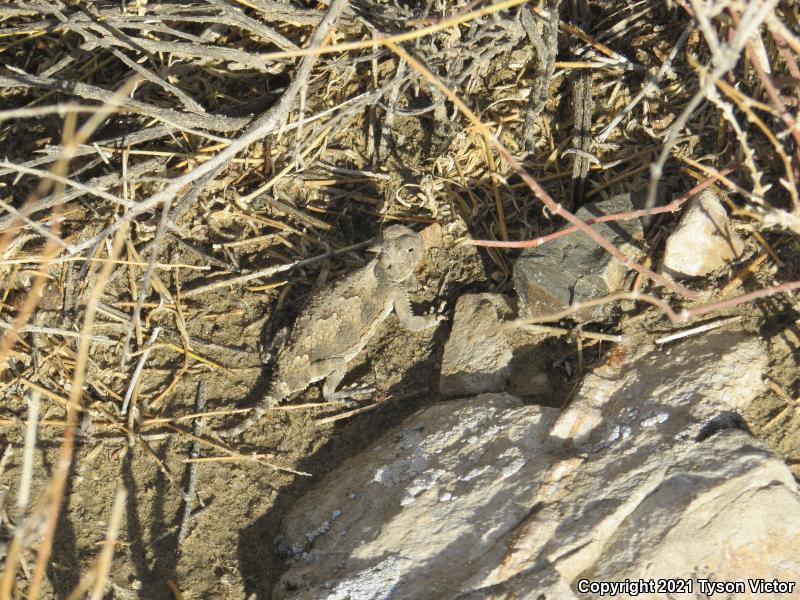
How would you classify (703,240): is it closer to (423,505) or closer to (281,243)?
(423,505)

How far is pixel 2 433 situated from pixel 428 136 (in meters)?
3.17

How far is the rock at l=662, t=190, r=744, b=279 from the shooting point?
385 centimetres

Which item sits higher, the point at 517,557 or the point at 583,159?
the point at 583,159

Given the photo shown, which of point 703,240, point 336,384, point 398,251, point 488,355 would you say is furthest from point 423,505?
point 703,240

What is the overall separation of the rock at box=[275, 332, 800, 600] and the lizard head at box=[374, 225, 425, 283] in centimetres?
96

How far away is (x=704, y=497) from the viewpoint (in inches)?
121

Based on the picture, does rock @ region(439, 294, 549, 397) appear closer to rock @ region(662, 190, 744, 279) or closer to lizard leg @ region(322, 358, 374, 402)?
lizard leg @ region(322, 358, 374, 402)

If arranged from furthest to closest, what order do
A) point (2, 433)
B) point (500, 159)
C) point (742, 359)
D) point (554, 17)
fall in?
point (500, 159), point (2, 433), point (554, 17), point (742, 359)

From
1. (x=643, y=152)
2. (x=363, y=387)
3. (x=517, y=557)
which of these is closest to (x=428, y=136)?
(x=643, y=152)

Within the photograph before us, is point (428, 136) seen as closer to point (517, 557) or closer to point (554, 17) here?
point (554, 17)

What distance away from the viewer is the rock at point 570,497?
3.02 metres

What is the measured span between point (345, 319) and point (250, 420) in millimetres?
824

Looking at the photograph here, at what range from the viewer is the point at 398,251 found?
183 inches

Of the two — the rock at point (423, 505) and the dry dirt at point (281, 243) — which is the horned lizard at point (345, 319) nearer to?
the dry dirt at point (281, 243)
